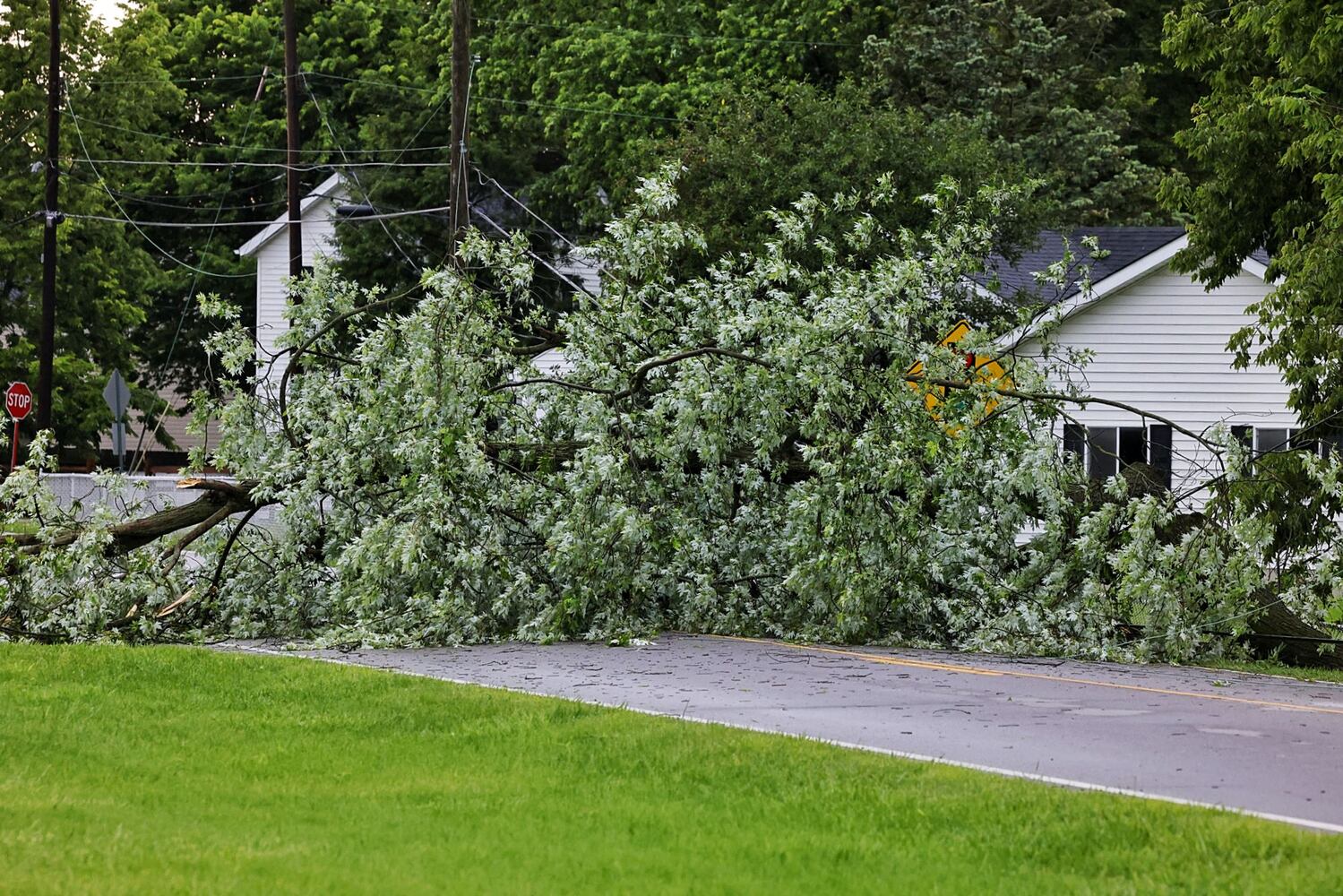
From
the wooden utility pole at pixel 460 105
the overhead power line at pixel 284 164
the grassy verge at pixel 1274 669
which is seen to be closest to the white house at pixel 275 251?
the overhead power line at pixel 284 164

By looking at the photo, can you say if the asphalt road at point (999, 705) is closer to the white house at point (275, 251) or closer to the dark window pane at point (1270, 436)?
the dark window pane at point (1270, 436)

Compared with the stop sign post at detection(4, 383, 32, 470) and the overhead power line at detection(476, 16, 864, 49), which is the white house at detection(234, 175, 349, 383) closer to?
the overhead power line at detection(476, 16, 864, 49)

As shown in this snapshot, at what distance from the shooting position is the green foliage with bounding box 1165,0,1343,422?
1717 cm

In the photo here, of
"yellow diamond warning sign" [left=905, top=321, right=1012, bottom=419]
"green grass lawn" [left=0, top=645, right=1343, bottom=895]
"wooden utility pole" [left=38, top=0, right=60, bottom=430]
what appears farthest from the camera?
"wooden utility pole" [left=38, top=0, right=60, bottom=430]

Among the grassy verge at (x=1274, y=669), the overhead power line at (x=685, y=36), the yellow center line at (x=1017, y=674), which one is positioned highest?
the overhead power line at (x=685, y=36)

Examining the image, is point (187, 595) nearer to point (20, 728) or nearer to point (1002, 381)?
point (20, 728)

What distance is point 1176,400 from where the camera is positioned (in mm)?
27250

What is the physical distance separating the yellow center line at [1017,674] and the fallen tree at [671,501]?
457mm

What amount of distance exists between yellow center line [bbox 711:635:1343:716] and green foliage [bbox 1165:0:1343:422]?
6.72 metres

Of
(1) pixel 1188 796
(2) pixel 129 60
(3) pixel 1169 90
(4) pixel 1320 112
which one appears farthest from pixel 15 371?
(1) pixel 1188 796

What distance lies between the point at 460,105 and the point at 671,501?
992cm

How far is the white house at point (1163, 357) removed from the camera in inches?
1049

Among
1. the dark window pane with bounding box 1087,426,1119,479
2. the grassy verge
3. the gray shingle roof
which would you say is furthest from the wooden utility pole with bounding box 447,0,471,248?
the grassy verge

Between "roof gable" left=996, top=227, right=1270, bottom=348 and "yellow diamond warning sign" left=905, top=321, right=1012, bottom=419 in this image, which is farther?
"roof gable" left=996, top=227, right=1270, bottom=348
